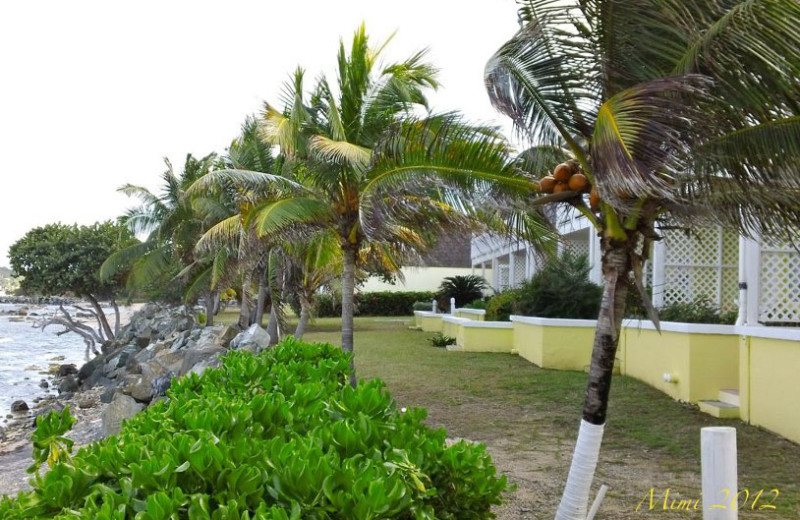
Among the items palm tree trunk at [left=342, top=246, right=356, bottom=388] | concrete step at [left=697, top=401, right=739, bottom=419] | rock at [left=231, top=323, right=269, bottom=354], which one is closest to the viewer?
concrete step at [left=697, top=401, right=739, bottom=419]

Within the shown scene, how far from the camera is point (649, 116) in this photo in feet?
13.8

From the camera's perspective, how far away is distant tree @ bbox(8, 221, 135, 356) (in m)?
28.8

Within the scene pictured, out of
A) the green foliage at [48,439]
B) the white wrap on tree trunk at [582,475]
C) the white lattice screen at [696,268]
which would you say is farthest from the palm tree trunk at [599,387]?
the white lattice screen at [696,268]

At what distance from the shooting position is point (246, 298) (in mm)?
23219

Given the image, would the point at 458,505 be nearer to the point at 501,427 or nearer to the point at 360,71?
the point at 501,427

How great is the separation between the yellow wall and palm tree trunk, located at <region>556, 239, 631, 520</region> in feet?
41.6

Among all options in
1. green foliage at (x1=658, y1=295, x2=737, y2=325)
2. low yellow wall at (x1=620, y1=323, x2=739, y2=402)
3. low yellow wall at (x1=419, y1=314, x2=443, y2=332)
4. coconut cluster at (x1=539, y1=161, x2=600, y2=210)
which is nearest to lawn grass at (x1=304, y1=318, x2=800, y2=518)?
low yellow wall at (x1=620, y1=323, x2=739, y2=402)

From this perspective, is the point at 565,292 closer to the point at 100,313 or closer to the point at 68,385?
the point at 68,385

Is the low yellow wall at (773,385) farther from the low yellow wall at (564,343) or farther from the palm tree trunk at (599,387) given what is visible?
the low yellow wall at (564,343)

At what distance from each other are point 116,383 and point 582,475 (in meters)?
18.7

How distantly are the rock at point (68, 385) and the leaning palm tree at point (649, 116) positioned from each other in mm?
21225

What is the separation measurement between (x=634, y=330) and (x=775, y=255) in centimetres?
344

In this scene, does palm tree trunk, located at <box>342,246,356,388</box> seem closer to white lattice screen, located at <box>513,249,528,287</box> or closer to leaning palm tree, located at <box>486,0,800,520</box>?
leaning palm tree, located at <box>486,0,800,520</box>

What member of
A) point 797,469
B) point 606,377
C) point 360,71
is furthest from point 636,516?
point 360,71
